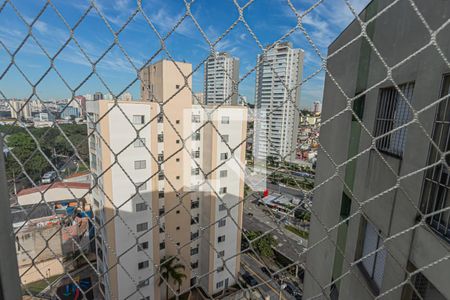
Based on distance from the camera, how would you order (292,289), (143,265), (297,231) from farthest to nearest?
(297,231)
(292,289)
(143,265)

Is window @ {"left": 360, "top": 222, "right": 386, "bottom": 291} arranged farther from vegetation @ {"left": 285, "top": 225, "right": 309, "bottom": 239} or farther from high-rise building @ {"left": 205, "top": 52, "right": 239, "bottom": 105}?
vegetation @ {"left": 285, "top": 225, "right": 309, "bottom": 239}

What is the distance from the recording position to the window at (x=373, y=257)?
852 millimetres

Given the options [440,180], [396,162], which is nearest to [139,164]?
[396,162]

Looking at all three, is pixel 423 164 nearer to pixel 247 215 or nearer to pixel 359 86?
A: pixel 359 86

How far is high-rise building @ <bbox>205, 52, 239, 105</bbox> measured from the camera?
1.80 ft

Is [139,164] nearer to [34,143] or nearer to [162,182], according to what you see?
[162,182]

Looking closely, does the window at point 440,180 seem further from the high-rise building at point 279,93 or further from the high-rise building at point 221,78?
the high-rise building at point 221,78

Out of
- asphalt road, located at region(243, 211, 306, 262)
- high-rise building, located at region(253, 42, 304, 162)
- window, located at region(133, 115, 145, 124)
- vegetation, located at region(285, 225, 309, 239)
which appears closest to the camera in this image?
high-rise building, located at region(253, 42, 304, 162)

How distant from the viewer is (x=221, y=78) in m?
0.75

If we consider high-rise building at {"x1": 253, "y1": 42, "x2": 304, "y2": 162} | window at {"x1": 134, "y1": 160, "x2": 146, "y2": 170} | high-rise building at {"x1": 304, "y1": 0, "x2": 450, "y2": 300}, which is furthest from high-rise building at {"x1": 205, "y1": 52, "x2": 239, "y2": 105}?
window at {"x1": 134, "y1": 160, "x2": 146, "y2": 170}

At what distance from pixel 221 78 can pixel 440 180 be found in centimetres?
65

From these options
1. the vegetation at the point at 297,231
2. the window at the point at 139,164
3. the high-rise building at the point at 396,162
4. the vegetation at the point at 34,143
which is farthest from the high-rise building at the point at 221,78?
the vegetation at the point at 297,231

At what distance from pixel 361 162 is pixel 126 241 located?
138 inches

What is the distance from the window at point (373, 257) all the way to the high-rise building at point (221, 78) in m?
0.69
